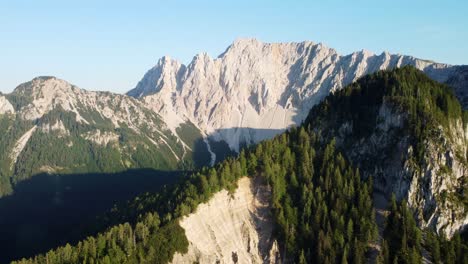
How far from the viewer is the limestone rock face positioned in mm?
141500

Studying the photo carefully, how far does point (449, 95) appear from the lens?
187000 millimetres

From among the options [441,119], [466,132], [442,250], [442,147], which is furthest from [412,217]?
[466,132]

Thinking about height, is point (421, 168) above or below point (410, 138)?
below

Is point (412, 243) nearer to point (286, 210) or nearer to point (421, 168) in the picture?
point (421, 168)

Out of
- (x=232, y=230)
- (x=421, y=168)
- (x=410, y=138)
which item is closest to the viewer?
(x=232, y=230)

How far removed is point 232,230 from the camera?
150 metres

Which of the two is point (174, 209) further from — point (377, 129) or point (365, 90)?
point (365, 90)

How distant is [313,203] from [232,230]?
2632 centimetres

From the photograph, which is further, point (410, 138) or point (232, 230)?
point (410, 138)

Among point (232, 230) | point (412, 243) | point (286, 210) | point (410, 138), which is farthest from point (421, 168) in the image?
point (232, 230)

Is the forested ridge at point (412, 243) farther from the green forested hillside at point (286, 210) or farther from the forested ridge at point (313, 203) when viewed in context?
the green forested hillside at point (286, 210)

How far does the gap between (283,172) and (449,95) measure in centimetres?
6958

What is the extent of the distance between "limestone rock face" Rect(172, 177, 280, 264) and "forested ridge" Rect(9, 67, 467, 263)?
2.67m

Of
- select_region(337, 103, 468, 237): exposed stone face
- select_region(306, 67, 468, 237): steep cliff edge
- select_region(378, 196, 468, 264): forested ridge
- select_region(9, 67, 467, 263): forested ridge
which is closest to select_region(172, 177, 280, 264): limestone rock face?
select_region(9, 67, 467, 263): forested ridge
